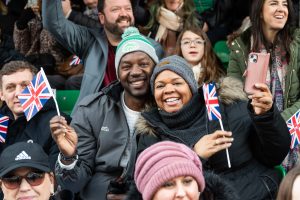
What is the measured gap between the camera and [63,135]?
531 centimetres

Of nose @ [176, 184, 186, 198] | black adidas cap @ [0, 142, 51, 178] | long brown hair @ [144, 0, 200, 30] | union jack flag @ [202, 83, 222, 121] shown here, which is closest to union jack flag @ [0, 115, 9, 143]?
black adidas cap @ [0, 142, 51, 178]

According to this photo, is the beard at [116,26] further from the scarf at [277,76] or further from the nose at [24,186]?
the nose at [24,186]

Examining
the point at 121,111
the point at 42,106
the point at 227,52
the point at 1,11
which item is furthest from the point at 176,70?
the point at 1,11

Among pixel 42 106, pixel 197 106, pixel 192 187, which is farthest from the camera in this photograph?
pixel 42 106

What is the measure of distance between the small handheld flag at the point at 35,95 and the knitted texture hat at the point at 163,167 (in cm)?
153

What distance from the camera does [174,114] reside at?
549 centimetres

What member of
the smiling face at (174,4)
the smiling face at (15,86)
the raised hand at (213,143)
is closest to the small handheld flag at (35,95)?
the smiling face at (15,86)

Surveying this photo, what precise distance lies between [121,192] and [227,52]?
3.17m

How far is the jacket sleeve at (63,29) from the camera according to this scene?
6.80 meters

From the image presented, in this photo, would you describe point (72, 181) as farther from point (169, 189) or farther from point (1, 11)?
point (1, 11)

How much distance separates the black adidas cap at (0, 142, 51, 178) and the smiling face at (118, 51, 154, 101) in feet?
3.65

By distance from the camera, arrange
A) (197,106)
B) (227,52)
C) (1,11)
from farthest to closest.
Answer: (1,11) → (227,52) → (197,106)

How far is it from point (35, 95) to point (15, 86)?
633 mm

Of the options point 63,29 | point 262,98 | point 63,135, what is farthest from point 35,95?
point 262,98
